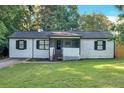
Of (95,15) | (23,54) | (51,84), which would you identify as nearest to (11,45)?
(23,54)

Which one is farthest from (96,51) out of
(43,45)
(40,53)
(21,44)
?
(21,44)

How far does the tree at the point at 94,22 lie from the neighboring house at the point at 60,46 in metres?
21.4

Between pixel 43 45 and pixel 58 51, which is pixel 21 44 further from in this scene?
pixel 58 51

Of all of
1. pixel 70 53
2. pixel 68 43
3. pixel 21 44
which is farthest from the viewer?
pixel 21 44

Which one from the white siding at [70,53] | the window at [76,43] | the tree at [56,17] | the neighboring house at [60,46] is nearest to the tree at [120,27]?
the white siding at [70,53]

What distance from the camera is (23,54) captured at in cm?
2955

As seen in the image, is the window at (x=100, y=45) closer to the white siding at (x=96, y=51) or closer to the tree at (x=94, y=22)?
the white siding at (x=96, y=51)

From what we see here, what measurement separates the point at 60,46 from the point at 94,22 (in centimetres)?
2388

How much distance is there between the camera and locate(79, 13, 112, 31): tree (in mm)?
51094

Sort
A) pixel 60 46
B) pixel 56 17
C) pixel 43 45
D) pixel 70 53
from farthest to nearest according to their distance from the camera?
pixel 56 17 < pixel 43 45 < pixel 60 46 < pixel 70 53

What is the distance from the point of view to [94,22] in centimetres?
5150

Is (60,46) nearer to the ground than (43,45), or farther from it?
nearer to the ground

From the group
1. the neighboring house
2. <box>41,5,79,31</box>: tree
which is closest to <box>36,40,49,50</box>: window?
the neighboring house
